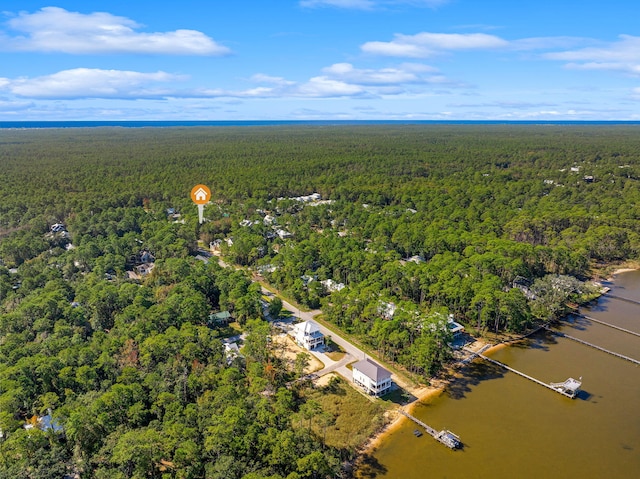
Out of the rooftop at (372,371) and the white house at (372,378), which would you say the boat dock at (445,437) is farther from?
the rooftop at (372,371)

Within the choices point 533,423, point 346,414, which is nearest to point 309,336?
point 346,414

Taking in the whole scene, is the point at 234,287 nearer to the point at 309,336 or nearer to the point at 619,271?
the point at 309,336

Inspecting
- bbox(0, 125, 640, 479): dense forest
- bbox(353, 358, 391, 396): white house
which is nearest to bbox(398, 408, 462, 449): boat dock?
bbox(353, 358, 391, 396): white house

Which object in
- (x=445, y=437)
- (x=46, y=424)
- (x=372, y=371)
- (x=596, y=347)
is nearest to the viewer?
(x=46, y=424)

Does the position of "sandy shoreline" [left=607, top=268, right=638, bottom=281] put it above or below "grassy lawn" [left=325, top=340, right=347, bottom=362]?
above

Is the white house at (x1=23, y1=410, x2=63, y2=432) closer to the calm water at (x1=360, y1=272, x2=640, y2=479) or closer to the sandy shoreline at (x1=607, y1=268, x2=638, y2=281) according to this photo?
the calm water at (x1=360, y1=272, x2=640, y2=479)

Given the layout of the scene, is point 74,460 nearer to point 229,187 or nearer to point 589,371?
point 589,371

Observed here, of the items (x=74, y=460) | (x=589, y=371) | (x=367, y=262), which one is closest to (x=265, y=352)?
(x=74, y=460)

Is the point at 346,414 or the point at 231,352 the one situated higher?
the point at 231,352
